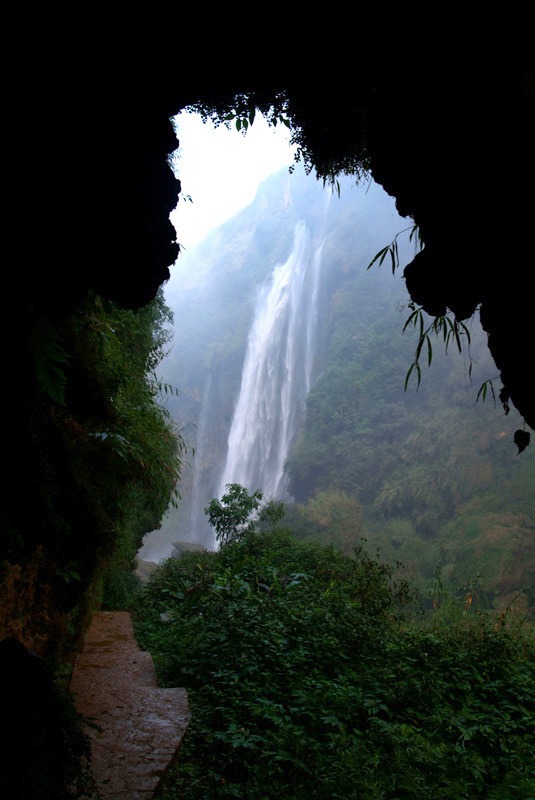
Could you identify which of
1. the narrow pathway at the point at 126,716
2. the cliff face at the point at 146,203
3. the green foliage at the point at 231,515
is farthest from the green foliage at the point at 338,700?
the green foliage at the point at 231,515

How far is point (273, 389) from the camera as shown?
116 feet

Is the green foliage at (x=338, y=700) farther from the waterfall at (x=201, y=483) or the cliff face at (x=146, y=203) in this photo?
the waterfall at (x=201, y=483)

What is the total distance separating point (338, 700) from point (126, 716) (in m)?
1.40

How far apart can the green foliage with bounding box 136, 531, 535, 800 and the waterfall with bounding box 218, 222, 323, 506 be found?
85.3ft

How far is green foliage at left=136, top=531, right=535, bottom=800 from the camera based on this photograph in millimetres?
2127

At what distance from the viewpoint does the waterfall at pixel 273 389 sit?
32.6 m

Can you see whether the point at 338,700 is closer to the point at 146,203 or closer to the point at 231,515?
the point at 146,203

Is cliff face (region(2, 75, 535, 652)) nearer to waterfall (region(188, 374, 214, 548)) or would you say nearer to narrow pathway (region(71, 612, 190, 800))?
narrow pathway (region(71, 612, 190, 800))

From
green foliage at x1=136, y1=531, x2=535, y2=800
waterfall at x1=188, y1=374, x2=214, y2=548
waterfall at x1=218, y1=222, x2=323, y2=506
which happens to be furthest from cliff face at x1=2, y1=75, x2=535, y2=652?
waterfall at x1=188, y1=374, x2=214, y2=548

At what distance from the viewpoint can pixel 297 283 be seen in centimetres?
4462

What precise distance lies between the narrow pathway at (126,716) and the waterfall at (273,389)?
87.2ft

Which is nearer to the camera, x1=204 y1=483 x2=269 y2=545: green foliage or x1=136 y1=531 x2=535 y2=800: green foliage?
x1=136 y1=531 x2=535 y2=800: green foliage

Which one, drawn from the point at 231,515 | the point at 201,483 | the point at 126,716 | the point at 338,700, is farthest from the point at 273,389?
the point at 126,716

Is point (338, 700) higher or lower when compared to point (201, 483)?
lower
